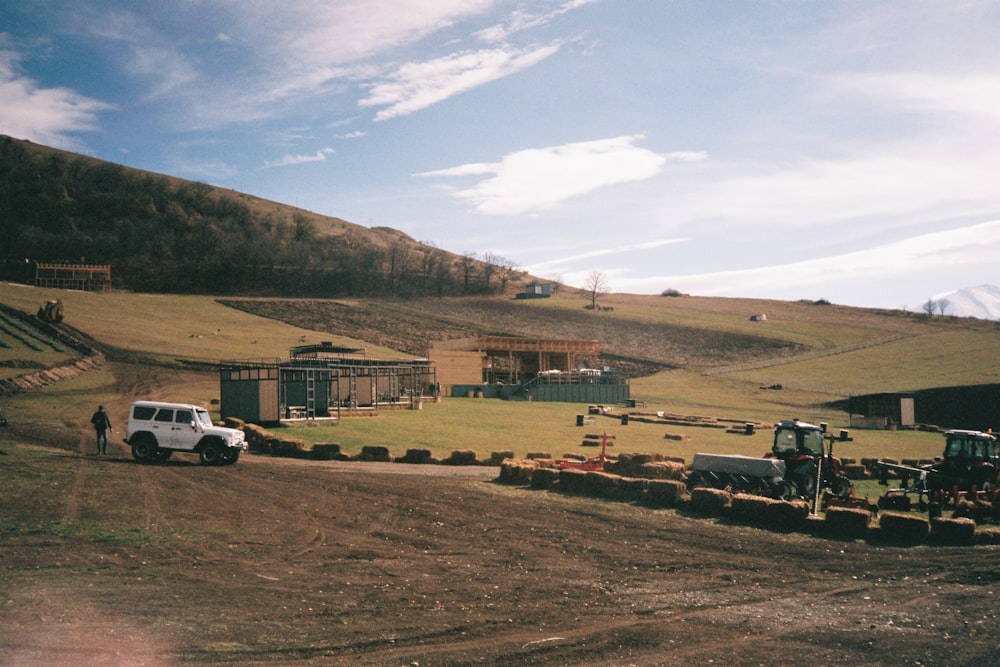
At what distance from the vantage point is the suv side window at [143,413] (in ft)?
94.0

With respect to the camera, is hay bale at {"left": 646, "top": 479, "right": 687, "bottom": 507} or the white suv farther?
the white suv

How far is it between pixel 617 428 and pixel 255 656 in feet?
136

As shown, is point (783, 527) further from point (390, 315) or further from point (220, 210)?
point (220, 210)

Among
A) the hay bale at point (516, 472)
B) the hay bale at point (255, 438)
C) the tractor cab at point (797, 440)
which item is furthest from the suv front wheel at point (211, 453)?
the tractor cab at point (797, 440)

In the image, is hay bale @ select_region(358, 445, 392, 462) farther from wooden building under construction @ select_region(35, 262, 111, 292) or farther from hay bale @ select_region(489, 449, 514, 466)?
wooden building under construction @ select_region(35, 262, 111, 292)

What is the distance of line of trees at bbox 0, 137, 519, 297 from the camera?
127 meters

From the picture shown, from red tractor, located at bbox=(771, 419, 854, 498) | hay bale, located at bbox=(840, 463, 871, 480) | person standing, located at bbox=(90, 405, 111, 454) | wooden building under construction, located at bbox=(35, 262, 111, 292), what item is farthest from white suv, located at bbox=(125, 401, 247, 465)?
wooden building under construction, located at bbox=(35, 262, 111, 292)

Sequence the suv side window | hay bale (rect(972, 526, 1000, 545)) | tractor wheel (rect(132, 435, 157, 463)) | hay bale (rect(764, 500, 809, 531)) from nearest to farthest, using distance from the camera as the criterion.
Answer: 1. hay bale (rect(972, 526, 1000, 545))
2. hay bale (rect(764, 500, 809, 531))
3. tractor wheel (rect(132, 435, 157, 463))
4. the suv side window

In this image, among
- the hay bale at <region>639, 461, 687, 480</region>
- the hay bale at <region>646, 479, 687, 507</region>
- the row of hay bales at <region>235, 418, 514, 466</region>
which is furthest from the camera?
the row of hay bales at <region>235, 418, 514, 466</region>

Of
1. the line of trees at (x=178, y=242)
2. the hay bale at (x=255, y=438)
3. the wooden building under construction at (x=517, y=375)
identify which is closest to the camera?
the hay bale at (x=255, y=438)

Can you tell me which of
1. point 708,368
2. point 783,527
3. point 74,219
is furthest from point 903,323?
point 74,219

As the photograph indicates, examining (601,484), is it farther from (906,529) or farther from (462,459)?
(462,459)

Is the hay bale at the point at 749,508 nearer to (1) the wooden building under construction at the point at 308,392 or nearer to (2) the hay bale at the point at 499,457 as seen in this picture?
(2) the hay bale at the point at 499,457

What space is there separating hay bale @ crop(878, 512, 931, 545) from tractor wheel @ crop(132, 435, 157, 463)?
2455 centimetres
